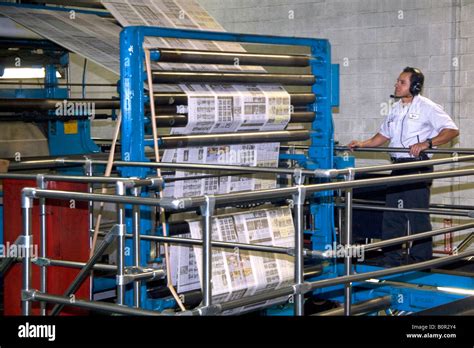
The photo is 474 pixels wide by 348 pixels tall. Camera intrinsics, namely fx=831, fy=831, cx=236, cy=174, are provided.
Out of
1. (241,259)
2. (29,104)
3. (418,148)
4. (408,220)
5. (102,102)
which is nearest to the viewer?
(241,259)

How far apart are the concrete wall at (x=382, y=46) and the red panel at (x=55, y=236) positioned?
5240mm

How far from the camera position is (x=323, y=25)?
1002 cm

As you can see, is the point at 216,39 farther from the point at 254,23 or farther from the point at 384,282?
the point at 254,23

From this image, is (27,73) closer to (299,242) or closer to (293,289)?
(299,242)

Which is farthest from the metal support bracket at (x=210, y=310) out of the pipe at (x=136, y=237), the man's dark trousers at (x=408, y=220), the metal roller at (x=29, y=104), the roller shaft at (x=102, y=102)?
the metal roller at (x=29, y=104)

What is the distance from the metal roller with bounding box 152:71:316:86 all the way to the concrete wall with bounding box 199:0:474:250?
3.61m

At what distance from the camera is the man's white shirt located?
650 centimetres

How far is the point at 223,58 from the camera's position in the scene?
5062mm

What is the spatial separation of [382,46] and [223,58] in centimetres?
486

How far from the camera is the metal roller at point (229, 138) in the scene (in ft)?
15.6

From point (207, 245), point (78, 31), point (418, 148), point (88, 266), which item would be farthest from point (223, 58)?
point (207, 245)

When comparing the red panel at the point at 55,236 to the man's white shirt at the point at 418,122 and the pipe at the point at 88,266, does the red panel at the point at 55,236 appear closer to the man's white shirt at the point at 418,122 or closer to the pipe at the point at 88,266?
the pipe at the point at 88,266

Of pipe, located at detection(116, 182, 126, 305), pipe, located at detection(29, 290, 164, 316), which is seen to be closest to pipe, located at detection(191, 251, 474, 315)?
pipe, located at detection(29, 290, 164, 316)

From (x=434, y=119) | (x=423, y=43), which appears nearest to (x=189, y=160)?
(x=434, y=119)
